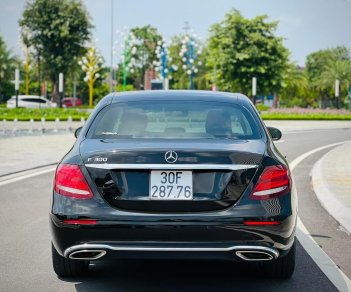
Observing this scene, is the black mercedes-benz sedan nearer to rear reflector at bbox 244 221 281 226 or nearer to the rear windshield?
rear reflector at bbox 244 221 281 226

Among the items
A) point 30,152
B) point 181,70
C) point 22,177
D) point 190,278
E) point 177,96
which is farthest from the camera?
point 181,70

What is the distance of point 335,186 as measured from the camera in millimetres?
10727

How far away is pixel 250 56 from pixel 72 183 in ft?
199

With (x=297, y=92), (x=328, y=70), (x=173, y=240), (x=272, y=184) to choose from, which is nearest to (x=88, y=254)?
(x=173, y=240)

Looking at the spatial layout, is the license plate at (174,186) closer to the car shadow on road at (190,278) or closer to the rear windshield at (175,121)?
the rear windshield at (175,121)

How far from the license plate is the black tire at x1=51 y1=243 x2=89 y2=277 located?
42.2 inches

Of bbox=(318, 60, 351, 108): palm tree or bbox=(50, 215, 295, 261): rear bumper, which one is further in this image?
bbox=(318, 60, 351, 108): palm tree

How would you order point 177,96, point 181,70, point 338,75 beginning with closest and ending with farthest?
point 177,96 → point 338,75 → point 181,70

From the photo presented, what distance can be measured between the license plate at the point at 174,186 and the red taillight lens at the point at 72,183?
18.0 inches

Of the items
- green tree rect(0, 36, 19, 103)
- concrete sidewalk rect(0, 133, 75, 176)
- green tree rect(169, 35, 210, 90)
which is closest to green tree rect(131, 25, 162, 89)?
green tree rect(169, 35, 210, 90)

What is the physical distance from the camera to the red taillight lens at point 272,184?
441cm

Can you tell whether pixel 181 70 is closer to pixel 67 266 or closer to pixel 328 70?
pixel 328 70

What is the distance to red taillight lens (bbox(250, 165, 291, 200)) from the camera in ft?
14.5

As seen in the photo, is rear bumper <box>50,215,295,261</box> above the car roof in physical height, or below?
below
